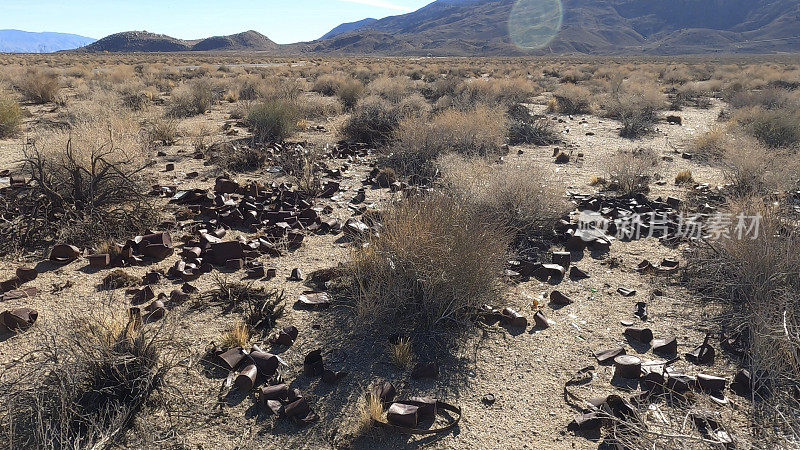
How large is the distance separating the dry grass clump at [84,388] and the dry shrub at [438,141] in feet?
18.7

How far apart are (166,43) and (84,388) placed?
120575mm

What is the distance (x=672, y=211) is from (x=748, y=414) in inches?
174

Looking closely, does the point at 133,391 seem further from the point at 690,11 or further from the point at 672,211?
the point at 690,11

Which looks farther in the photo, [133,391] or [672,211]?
[672,211]

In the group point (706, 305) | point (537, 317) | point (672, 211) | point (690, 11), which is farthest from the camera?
point (690, 11)

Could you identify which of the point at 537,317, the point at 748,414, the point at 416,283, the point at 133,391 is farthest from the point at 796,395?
the point at 133,391

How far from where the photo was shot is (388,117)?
37.1 ft

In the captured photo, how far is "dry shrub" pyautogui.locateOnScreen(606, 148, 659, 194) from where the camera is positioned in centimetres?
767

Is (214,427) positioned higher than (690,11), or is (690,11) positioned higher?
(690,11)

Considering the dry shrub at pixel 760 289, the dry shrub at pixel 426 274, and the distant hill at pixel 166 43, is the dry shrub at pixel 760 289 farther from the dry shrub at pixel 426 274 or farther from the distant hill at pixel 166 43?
the distant hill at pixel 166 43

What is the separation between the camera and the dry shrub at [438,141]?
8500mm

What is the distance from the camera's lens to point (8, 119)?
984 centimetres

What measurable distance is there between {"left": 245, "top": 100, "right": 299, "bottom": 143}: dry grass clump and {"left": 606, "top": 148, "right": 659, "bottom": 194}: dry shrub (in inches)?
268

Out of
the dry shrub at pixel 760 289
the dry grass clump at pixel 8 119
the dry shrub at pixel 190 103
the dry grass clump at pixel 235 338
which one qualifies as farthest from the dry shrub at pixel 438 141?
the dry grass clump at pixel 8 119
